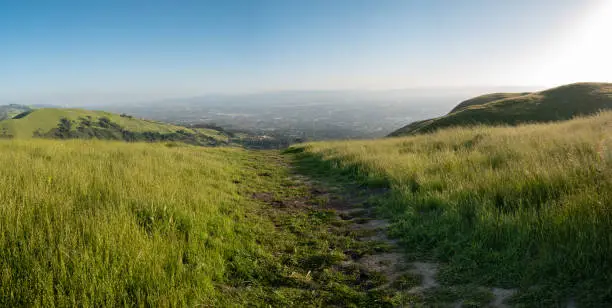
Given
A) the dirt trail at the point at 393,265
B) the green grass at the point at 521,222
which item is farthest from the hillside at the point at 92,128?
the green grass at the point at 521,222

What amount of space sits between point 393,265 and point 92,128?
522ft

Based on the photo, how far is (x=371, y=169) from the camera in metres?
12.0

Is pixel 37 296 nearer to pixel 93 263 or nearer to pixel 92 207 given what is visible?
pixel 93 263

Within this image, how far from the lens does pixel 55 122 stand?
13425 cm

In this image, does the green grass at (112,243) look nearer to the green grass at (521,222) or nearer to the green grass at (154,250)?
the green grass at (154,250)

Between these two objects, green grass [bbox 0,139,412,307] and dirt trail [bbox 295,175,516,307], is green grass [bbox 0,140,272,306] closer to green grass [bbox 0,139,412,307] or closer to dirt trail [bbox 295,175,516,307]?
green grass [bbox 0,139,412,307]

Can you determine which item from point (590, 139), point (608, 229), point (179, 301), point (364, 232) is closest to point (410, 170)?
point (364, 232)

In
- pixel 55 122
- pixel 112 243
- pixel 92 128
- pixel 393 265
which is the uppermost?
pixel 55 122

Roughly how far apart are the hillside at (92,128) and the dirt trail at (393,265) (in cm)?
12041

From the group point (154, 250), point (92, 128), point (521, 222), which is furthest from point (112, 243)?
point (92, 128)

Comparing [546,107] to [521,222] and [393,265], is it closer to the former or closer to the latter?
[521,222]

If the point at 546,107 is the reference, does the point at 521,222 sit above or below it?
below

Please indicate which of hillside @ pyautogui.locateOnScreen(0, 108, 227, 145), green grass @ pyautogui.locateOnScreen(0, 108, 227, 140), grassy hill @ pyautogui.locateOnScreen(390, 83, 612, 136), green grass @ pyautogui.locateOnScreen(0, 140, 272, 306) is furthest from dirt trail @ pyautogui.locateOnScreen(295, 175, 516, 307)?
green grass @ pyautogui.locateOnScreen(0, 108, 227, 140)

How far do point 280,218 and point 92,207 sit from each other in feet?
12.8
